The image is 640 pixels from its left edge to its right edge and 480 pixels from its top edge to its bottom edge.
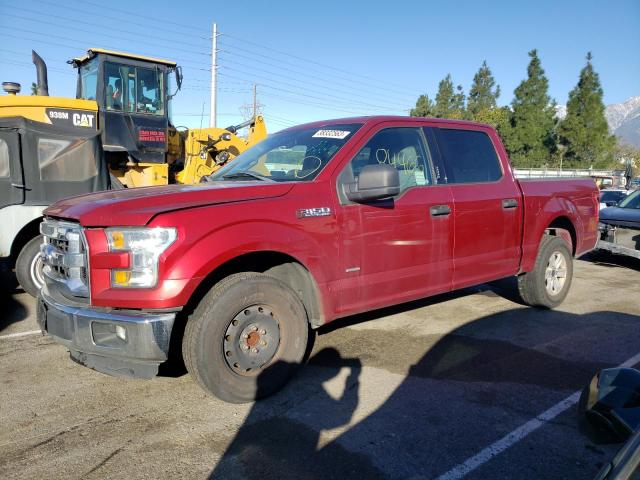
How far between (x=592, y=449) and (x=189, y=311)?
103 inches

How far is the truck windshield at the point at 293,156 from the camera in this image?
3996 millimetres

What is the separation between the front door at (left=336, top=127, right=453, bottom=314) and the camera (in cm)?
389

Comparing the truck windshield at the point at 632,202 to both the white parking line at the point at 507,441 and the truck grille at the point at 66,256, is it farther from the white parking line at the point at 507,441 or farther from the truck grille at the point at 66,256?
the truck grille at the point at 66,256

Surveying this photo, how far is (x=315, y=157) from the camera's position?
13.3 feet

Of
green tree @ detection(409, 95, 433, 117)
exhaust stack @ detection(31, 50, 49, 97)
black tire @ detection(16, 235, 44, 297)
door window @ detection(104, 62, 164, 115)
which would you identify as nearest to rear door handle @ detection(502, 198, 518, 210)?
black tire @ detection(16, 235, 44, 297)

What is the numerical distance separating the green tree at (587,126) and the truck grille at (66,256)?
127 ft

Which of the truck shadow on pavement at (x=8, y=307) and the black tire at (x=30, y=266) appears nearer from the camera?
the truck shadow on pavement at (x=8, y=307)

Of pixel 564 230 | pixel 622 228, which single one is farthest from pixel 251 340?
pixel 622 228

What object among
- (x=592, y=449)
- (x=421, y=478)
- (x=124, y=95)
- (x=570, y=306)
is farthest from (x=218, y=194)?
(x=124, y=95)

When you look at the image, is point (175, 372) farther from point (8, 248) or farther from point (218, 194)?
point (8, 248)

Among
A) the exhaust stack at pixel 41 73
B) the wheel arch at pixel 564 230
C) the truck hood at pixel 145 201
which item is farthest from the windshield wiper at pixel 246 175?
the exhaust stack at pixel 41 73

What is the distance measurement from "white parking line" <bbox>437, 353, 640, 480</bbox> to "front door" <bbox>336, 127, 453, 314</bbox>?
1.43 m

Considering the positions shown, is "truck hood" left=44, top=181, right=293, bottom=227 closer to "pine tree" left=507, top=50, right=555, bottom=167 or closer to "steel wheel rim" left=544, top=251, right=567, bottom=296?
"steel wheel rim" left=544, top=251, right=567, bottom=296

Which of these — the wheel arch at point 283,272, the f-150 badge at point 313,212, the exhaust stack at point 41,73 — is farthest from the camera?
the exhaust stack at point 41,73
